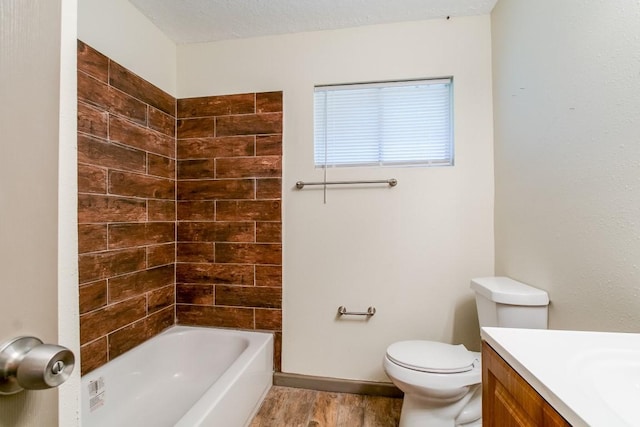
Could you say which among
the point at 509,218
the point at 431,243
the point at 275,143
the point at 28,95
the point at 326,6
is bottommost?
the point at 431,243

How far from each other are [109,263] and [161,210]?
488 mm

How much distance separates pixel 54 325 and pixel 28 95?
310 millimetres

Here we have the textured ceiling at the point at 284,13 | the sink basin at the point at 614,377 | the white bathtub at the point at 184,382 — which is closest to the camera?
the sink basin at the point at 614,377

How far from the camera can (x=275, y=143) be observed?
6.40 feet

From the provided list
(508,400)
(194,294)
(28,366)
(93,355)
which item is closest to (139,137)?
(194,294)

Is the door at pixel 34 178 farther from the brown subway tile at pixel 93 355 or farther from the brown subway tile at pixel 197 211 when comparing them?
the brown subway tile at pixel 197 211

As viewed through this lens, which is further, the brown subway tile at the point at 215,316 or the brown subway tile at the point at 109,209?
the brown subway tile at the point at 215,316

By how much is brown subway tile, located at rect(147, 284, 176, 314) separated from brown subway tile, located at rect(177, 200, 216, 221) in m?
0.51

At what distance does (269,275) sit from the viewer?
1.97 meters

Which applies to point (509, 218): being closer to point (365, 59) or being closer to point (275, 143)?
point (365, 59)

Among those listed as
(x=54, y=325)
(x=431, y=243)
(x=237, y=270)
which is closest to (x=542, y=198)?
(x=431, y=243)

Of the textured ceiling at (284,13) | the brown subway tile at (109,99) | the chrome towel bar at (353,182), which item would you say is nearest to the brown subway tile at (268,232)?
the chrome towel bar at (353,182)

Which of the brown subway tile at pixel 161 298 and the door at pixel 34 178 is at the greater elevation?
the door at pixel 34 178

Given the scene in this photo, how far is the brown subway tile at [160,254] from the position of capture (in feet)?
6.03
